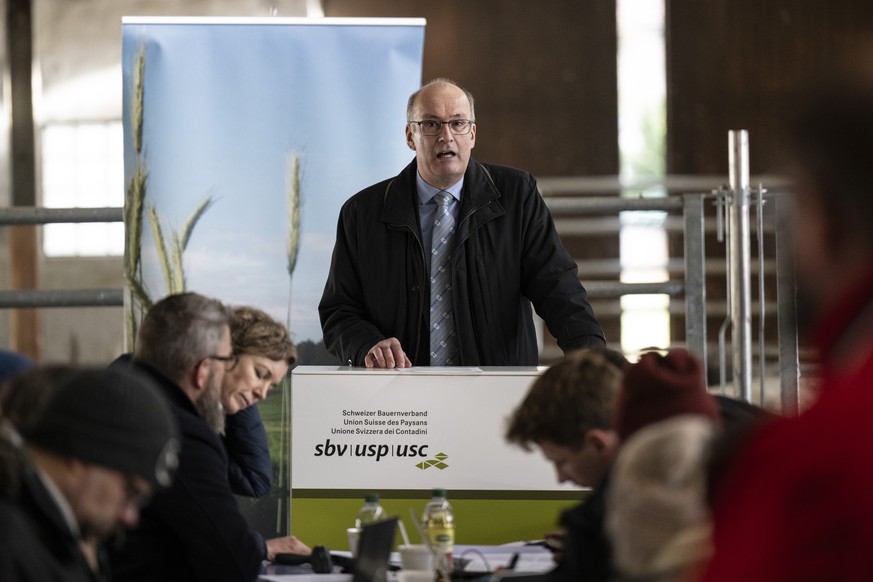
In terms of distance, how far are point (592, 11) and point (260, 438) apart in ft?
19.2

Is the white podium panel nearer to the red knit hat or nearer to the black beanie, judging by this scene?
the red knit hat

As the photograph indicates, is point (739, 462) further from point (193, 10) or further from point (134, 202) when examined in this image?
point (193, 10)

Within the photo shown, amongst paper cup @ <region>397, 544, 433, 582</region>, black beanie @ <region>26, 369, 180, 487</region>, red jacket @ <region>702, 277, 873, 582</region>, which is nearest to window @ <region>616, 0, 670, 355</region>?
paper cup @ <region>397, 544, 433, 582</region>

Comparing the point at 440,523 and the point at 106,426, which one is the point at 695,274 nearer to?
the point at 440,523

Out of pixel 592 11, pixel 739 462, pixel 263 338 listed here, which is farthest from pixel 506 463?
pixel 592 11

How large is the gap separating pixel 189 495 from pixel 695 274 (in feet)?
8.65

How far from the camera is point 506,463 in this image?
123 inches

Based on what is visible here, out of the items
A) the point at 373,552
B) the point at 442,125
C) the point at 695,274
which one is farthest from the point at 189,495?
the point at 695,274

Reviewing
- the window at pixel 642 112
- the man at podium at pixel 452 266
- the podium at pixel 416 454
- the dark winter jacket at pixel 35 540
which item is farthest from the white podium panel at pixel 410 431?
the window at pixel 642 112

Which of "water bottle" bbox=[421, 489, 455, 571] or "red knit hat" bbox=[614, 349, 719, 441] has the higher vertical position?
"red knit hat" bbox=[614, 349, 719, 441]

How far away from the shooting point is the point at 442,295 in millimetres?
3621

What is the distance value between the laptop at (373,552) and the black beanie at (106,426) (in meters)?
0.67

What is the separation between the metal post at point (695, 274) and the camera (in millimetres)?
4594

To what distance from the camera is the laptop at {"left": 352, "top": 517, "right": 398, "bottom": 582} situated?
7.30 feet
